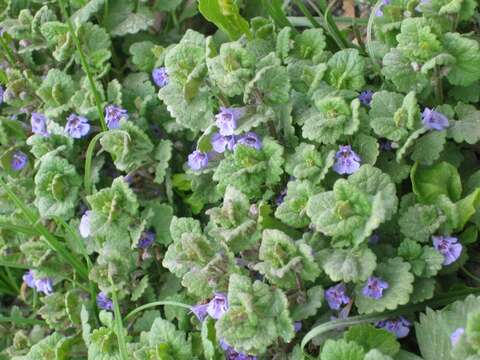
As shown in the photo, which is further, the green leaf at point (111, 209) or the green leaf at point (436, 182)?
the green leaf at point (111, 209)

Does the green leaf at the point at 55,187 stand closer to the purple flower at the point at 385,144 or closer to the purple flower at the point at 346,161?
the purple flower at the point at 346,161

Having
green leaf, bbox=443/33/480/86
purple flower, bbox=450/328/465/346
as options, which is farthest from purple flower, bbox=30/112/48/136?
purple flower, bbox=450/328/465/346

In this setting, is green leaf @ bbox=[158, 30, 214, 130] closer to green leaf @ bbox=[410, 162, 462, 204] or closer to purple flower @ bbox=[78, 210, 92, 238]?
purple flower @ bbox=[78, 210, 92, 238]

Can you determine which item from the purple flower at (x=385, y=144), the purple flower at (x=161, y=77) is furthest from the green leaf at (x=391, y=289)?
the purple flower at (x=161, y=77)

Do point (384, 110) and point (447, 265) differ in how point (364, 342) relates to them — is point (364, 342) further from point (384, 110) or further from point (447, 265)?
point (384, 110)

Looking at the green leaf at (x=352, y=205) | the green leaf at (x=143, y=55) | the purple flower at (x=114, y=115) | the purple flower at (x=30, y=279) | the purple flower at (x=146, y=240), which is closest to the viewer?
the green leaf at (x=352, y=205)

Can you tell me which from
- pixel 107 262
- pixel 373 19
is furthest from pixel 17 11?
pixel 373 19
